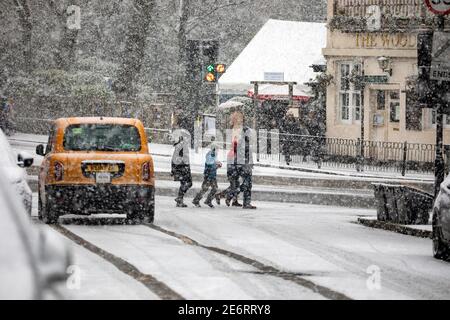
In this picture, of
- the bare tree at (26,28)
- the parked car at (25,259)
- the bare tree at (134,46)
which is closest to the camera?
the parked car at (25,259)

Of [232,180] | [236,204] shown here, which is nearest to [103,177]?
[232,180]

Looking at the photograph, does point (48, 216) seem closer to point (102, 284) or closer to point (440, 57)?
point (440, 57)

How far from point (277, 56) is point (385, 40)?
14.2 meters

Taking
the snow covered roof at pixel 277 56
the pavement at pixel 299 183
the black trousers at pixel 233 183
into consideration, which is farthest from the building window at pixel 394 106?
the black trousers at pixel 233 183

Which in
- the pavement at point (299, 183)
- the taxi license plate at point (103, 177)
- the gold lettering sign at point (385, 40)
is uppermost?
the gold lettering sign at point (385, 40)

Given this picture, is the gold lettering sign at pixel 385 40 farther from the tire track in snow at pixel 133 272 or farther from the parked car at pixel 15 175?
the parked car at pixel 15 175

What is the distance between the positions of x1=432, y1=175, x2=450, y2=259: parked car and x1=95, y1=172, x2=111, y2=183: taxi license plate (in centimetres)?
498

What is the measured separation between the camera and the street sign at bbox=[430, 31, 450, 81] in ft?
54.7

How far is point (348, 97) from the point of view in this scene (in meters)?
41.2

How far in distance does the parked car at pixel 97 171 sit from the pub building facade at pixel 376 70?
795 inches

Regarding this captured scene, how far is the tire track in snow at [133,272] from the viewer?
958 cm

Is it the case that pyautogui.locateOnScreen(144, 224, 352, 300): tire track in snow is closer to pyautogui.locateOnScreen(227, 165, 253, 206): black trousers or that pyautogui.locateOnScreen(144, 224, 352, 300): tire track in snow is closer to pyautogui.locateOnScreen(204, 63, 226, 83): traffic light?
pyautogui.locateOnScreen(227, 165, 253, 206): black trousers

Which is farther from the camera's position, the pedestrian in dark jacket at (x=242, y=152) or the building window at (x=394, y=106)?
the building window at (x=394, y=106)

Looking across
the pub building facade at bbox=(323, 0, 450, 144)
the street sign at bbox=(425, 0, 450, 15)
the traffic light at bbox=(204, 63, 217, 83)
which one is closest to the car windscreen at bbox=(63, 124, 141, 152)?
the street sign at bbox=(425, 0, 450, 15)
